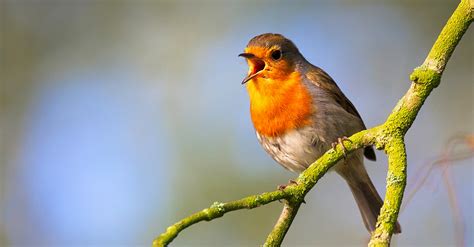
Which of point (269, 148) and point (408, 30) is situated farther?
point (408, 30)

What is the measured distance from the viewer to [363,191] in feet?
16.1

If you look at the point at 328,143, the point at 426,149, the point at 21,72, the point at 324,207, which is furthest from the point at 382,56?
the point at 328,143

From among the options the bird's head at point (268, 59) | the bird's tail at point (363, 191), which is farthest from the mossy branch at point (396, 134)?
the bird's tail at point (363, 191)

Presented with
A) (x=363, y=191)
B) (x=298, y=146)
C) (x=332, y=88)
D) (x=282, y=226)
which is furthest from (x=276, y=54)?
(x=282, y=226)

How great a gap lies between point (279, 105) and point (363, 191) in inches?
44.5

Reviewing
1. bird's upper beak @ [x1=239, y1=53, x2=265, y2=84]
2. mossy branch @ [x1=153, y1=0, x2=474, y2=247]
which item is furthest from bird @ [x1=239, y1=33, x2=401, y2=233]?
mossy branch @ [x1=153, y1=0, x2=474, y2=247]

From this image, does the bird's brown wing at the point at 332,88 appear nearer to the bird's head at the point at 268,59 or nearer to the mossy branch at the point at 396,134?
the bird's head at the point at 268,59

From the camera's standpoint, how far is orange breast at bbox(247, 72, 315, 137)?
4125 mm

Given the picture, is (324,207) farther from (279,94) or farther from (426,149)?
(279,94)

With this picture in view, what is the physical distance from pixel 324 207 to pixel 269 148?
3553mm

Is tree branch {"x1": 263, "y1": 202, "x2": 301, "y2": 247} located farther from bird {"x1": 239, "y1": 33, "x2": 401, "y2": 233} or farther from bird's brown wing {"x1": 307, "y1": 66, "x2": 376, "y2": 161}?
bird's brown wing {"x1": 307, "y1": 66, "x2": 376, "y2": 161}

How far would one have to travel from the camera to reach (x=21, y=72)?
29.1 feet

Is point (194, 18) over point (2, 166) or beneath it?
over

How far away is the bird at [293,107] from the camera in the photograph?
4.11 m
